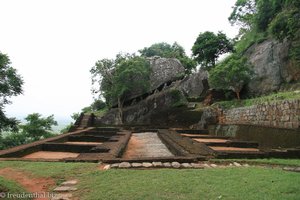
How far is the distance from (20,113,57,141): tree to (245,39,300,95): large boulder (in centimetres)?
2008

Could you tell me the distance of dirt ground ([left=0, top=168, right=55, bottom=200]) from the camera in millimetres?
5591

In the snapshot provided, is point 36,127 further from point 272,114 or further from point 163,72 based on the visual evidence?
point 272,114

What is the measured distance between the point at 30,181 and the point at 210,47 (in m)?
30.0

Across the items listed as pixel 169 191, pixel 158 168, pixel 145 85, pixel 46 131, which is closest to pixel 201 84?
pixel 145 85

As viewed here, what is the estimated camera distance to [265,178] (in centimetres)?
595

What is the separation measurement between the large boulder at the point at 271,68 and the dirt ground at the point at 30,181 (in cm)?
1944

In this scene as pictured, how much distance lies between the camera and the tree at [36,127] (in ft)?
87.4

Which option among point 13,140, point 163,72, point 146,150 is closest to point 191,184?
point 146,150

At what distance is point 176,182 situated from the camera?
5.68 m

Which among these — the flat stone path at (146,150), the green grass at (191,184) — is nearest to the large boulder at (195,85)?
the flat stone path at (146,150)

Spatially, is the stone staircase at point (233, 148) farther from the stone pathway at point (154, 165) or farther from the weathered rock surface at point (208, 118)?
the weathered rock surface at point (208, 118)

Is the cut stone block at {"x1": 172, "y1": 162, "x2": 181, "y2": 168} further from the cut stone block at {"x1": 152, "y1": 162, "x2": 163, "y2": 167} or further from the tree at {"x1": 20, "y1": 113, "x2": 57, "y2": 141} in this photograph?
the tree at {"x1": 20, "y1": 113, "x2": 57, "y2": 141}

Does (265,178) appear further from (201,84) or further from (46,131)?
(201,84)

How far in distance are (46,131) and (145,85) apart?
12.2 metres
